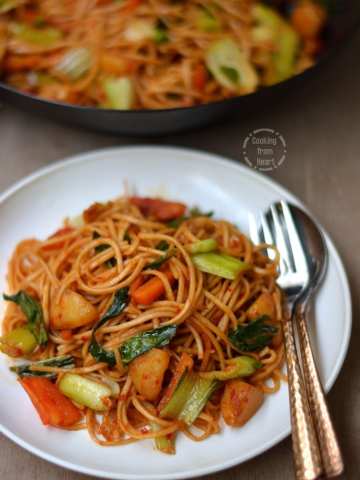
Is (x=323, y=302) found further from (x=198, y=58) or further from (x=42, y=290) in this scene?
(x=198, y=58)

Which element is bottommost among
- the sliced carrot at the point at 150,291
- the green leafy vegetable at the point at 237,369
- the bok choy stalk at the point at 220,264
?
the green leafy vegetable at the point at 237,369

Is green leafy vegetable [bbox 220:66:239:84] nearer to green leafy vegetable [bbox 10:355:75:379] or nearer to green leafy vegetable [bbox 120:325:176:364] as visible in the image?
green leafy vegetable [bbox 120:325:176:364]

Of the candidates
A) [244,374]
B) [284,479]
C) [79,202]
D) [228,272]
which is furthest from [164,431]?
[79,202]

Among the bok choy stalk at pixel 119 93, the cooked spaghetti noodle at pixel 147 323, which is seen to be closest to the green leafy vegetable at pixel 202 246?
the cooked spaghetti noodle at pixel 147 323

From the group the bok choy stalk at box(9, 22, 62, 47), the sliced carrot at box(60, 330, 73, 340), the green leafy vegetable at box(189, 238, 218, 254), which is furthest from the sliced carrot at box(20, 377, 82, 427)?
the bok choy stalk at box(9, 22, 62, 47)

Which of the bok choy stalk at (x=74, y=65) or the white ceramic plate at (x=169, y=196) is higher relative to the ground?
the bok choy stalk at (x=74, y=65)

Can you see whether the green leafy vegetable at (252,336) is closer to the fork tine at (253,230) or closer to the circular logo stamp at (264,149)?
the fork tine at (253,230)

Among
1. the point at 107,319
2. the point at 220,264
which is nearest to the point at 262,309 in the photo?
the point at 220,264

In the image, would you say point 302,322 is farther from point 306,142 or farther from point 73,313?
point 306,142
